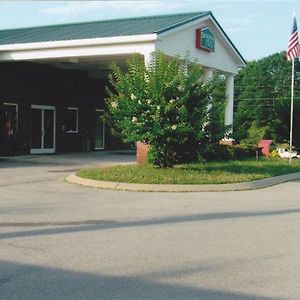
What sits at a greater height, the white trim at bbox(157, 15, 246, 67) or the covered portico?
the white trim at bbox(157, 15, 246, 67)

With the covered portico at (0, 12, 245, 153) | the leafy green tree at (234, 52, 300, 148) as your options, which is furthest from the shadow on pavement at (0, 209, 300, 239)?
the leafy green tree at (234, 52, 300, 148)

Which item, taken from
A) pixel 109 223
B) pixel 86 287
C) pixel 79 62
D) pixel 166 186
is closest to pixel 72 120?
pixel 79 62

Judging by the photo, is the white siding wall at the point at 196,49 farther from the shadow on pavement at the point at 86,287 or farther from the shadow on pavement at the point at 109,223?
the shadow on pavement at the point at 86,287

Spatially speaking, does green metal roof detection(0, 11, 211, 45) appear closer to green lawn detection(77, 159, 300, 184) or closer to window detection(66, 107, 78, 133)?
window detection(66, 107, 78, 133)

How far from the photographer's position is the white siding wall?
65.5ft

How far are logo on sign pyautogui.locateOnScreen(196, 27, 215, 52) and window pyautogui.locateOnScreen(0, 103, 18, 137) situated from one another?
8.87 m

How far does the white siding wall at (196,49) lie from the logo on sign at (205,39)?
0.20 metres

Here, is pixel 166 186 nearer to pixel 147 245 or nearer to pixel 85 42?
pixel 147 245

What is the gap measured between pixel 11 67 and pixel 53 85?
3079 millimetres

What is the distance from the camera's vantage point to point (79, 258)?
635 cm

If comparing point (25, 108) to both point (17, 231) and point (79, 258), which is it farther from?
point (79, 258)

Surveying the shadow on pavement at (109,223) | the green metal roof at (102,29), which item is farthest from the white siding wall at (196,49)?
the shadow on pavement at (109,223)

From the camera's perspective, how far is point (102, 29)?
21.5 m

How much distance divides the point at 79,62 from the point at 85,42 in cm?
582
